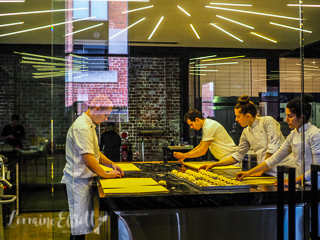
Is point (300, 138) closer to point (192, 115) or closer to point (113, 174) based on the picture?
point (113, 174)

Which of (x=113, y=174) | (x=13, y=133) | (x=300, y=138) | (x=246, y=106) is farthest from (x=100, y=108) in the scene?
(x=13, y=133)

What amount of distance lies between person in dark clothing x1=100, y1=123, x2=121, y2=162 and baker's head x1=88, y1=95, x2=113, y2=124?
0.54ft

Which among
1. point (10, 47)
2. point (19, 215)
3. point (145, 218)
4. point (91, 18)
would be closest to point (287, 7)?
point (91, 18)

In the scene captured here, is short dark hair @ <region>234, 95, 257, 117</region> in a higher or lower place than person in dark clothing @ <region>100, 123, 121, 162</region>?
higher

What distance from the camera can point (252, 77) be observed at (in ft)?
10.1

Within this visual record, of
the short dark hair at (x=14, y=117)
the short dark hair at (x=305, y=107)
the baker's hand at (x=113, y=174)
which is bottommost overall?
the baker's hand at (x=113, y=174)

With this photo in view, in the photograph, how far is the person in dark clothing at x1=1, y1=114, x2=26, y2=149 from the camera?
217 inches

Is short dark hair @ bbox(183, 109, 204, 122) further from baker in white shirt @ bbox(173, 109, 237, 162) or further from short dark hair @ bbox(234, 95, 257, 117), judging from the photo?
short dark hair @ bbox(234, 95, 257, 117)

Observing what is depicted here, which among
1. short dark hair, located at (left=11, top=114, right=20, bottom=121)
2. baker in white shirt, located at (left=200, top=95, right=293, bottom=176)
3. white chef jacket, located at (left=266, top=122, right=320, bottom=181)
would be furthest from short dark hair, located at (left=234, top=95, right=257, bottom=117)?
short dark hair, located at (left=11, top=114, right=20, bottom=121)

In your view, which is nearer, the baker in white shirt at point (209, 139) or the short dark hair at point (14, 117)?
the baker in white shirt at point (209, 139)

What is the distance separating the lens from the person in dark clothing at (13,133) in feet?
18.1

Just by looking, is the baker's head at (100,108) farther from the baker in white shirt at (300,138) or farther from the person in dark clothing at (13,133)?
the person in dark clothing at (13,133)

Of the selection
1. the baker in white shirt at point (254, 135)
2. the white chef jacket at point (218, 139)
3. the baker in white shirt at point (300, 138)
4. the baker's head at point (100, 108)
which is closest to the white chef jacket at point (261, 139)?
the baker in white shirt at point (254, 135)

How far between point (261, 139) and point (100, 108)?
1.30 meters
